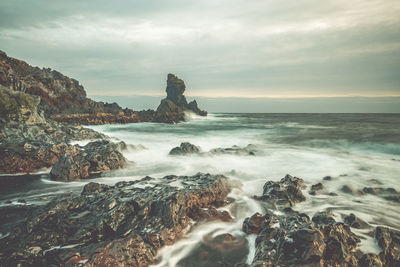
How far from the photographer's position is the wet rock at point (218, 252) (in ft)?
11.2

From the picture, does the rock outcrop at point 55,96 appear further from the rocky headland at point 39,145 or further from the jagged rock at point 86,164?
the jagged rock at point 86,164

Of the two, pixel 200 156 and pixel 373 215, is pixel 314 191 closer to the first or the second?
pixel 373 215

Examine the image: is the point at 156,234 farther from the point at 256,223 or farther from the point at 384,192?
the point at 384,192

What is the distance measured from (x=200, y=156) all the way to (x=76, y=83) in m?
43.9

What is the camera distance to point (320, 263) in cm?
273

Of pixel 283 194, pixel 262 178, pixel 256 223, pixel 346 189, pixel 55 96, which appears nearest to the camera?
pixel 256 223

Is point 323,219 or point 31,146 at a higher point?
point 31,146

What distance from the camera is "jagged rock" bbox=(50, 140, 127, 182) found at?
281 inches

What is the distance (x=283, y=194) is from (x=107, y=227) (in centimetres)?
442

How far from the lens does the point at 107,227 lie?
3881 millimetres

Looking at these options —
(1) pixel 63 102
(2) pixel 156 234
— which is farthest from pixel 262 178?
(1) pixel 63 102

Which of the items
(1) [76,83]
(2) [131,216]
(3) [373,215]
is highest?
(1) [76,83]

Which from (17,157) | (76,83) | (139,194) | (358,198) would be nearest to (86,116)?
(76,83)

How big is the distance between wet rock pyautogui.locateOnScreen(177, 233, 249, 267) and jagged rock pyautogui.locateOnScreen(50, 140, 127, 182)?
5517 millimetres
